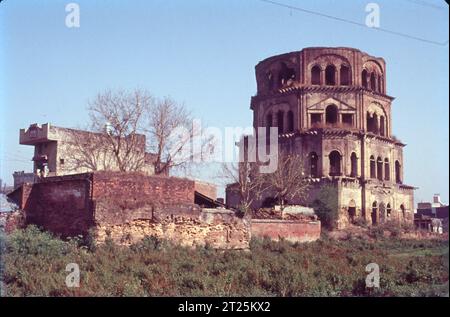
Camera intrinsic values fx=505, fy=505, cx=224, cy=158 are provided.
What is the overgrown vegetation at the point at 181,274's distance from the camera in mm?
9648

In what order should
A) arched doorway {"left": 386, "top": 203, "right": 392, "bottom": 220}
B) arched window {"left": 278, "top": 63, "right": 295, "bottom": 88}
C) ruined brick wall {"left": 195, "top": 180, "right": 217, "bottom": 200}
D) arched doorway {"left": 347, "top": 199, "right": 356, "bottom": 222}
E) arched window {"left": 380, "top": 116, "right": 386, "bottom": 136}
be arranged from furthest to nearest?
arched window {"left": 380, "top": 116, "right": 386, "bottom": 136}
arched window {"left": 278, "top": 63, "right": 295, "bottom": 88}
arched doorway {"left": 386, "top": 203, "right": 392, "bottom": 220}
arched doorway {"left": 347, "top": 199, "right": 356, "bottom": 222}
ruined brick wall {"left": 195, "top": 180, "right": 217, "bottom": 200}

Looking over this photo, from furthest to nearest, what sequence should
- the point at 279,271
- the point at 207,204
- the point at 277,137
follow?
the point at 277,137
the point at 207,204
the point at 279,271

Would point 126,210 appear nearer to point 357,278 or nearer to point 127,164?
point 357,278

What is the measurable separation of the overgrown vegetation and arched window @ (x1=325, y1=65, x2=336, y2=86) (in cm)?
2377

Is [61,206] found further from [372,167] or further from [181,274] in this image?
[372,167]

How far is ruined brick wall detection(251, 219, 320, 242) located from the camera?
23344mm

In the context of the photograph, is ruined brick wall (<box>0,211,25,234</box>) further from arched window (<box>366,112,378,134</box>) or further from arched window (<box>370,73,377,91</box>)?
arched window (<box>370,73,377,91</box>)

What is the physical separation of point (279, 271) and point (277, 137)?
25.0m

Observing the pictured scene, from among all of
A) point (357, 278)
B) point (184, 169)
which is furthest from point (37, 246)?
point (184, 169)

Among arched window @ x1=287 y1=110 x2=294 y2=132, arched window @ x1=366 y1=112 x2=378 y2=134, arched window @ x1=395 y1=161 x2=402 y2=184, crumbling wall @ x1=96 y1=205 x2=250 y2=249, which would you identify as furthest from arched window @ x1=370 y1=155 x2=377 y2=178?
crumbling wall @ x1=96 y1=205 x2=250 y2=249

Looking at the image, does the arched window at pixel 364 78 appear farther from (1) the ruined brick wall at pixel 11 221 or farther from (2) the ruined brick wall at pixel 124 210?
(1) the ruined brick wall at pixel 11 221

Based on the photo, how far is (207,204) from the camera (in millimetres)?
21469

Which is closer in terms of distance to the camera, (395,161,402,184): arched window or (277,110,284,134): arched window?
(277,110,284,134): arched window

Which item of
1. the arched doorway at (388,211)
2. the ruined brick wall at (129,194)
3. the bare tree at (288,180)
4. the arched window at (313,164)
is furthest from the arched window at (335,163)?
the ruined brick wall at (129,194)
